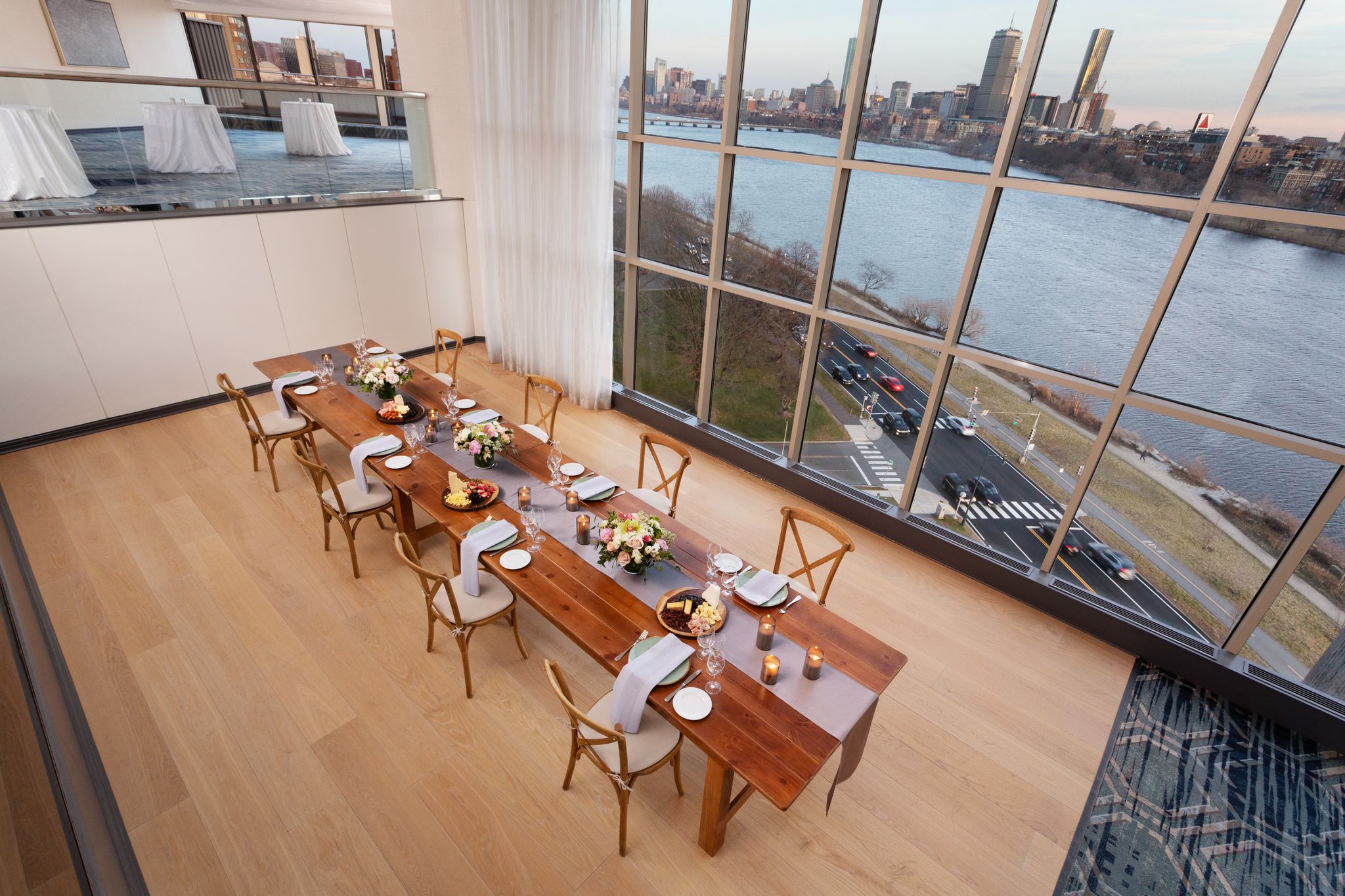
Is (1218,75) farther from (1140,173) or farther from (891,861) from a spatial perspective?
(891,861)

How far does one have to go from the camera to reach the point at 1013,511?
4.23 m

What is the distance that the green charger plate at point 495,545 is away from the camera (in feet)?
10.6

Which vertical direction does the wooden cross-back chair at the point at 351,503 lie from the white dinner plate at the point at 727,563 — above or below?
below

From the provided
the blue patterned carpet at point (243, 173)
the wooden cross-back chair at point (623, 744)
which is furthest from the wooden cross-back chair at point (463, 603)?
the blue patterned carpet at point (243, 173)

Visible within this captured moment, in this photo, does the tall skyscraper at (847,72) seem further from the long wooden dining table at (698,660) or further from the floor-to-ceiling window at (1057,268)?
the long wooden dining table at (698,660)

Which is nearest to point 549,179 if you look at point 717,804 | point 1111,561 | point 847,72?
point 847,72

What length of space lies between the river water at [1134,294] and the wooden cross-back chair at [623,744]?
10.1 ft

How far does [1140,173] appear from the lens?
128 inches

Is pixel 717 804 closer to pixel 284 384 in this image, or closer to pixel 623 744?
pixel 623 744

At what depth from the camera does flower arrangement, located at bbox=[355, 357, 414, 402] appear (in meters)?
4.44

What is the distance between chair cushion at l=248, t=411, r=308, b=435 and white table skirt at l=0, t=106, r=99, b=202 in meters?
2.26

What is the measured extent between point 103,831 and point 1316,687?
19.0ft

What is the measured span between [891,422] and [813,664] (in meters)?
2.55

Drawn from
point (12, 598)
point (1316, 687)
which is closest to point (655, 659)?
point (12, 598)
